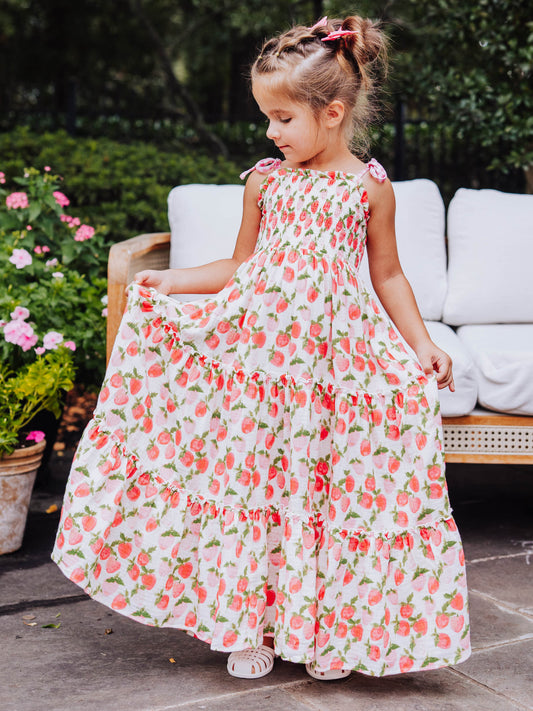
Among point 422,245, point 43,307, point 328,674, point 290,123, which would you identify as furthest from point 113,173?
point 328,674

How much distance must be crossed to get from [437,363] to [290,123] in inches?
26.5

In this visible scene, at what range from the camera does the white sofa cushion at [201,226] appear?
3238 mm

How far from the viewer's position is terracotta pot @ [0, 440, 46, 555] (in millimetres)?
2650

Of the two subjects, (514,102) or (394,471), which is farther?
(514,102)

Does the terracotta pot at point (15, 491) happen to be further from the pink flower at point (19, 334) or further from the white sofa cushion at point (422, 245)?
the white sofa cushion at point (422, 245)

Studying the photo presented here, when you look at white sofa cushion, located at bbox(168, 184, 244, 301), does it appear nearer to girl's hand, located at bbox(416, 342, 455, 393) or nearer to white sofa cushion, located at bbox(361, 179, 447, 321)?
white sofa cushion, located at bbox(361, 179, 447, 321)

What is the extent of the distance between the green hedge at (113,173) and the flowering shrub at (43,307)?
4.95 feet

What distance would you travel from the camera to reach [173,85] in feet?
26.3

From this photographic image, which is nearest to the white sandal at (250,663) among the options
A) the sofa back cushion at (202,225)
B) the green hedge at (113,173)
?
the sofa back cushion at (202,225)

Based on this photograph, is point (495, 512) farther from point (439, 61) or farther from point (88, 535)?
point (439, 61)

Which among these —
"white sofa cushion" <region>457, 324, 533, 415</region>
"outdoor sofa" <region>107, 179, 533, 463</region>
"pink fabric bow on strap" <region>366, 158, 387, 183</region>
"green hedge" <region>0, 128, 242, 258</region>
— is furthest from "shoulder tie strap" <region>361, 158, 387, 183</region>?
"green hedge" <region>0, 128, 242, 258</region>

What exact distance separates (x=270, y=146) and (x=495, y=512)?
4752mm

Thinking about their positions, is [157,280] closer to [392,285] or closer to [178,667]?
[392,285]

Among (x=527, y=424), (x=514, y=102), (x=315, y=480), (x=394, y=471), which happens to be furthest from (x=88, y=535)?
(x=514, y=102)
